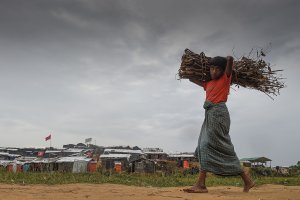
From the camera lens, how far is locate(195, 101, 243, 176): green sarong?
4.97 meters

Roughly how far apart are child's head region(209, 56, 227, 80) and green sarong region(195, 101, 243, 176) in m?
0.40

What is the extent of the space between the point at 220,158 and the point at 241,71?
1.36 m

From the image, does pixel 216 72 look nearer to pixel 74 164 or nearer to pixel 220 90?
pixel 220 90

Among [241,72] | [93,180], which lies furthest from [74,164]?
[241,72]

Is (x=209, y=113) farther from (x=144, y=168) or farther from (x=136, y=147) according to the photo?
(x=136, y=147)

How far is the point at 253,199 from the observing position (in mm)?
3977

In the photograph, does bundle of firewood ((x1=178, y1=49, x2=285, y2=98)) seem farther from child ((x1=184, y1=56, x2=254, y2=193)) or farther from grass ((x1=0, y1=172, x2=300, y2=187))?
grass ((x1=0, y1=172, x2=300, y2=187))

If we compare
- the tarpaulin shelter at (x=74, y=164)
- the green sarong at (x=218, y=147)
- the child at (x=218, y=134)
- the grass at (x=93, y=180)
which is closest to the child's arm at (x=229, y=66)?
the child at (x=218, y=134)

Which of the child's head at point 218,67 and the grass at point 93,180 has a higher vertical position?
the child's head at point 218,67

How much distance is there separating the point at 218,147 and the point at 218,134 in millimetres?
170

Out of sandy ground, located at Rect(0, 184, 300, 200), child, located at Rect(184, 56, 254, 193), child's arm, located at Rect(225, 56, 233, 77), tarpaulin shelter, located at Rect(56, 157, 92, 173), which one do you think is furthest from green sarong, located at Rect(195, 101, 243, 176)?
tarpaulin shelter, located at Rect(56, 157, 92, 173)

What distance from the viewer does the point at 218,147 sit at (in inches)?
198

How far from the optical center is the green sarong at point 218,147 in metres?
4.97

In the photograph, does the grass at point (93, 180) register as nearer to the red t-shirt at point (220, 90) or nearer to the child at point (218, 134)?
the child at point (218, 134)
